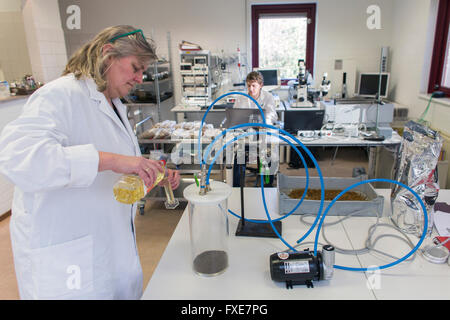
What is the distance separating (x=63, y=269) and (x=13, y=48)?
3.83 metres

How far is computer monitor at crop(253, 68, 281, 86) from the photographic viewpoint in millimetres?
4768

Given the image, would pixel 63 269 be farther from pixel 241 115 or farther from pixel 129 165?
pixel 241 115

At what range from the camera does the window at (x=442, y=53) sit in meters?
3.55

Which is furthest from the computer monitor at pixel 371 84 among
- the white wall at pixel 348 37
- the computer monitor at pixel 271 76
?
the computer monitor at pixel 271 76

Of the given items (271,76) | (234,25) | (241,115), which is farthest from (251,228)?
(234,25)

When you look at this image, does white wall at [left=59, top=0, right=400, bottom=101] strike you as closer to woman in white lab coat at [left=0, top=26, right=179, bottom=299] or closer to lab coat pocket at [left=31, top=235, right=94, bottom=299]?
woman in white lab coat at [left=0, top=26, right=179, bottom=299]

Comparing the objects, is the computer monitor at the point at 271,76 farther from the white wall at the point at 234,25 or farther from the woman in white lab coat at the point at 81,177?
the woman in white lab coat at the point at 81,177

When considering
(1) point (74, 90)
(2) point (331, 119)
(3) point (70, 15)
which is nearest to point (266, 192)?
(1) point (74, 90)

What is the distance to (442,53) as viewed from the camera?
3641 mm

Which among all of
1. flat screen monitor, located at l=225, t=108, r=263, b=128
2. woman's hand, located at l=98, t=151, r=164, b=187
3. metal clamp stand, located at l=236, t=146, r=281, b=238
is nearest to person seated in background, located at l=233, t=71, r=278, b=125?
flat screen monitor, located at l=225, t=108, r=263, b=128

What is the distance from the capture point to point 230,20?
4.96m
